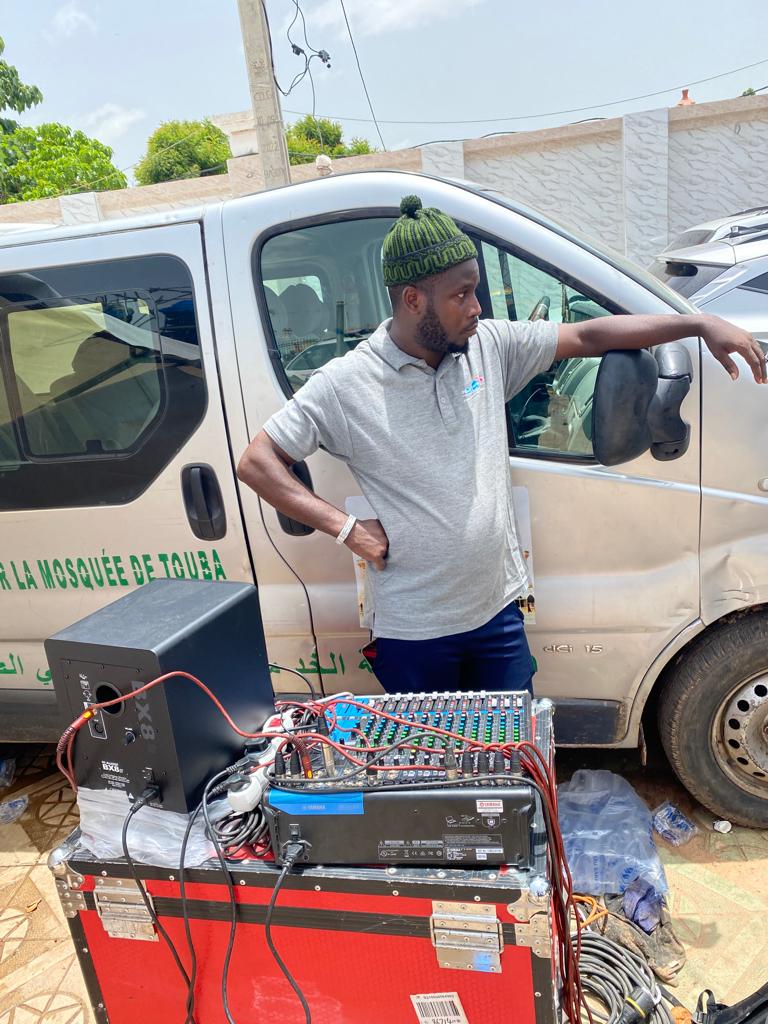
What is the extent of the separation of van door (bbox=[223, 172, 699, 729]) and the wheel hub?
29 centimetres

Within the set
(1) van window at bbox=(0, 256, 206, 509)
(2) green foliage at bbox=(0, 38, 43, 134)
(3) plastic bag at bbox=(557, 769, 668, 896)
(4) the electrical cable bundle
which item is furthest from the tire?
(2) green foliage at bbox=(0, 38, 43, 134)

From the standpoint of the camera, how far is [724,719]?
2.50 metres

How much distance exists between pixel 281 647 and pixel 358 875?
128cm

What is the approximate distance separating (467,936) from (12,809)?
2482 mm

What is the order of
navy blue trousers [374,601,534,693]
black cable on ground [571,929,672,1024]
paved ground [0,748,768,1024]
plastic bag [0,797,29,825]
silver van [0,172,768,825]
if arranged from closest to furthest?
1. black cable on ground [571,929,672,1024]
2. navy blue trousers [374,601,534,693]
3. paved ground [0,748,768,1024]
4. silver van [0,172,768,825]
5. plastic bag [0,797,29,825]

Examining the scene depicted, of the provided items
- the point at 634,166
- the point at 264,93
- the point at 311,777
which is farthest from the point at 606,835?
the point at 634,166

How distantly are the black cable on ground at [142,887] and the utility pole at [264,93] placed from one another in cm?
880

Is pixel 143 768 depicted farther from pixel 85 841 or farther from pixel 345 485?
pixel 345 485

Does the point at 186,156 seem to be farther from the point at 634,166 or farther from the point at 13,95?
the point at 634,166

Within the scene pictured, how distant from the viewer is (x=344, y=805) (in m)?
1.43

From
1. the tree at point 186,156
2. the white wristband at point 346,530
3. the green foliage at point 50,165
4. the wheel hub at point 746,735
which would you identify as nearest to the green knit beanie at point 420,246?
the white wristband at point 346,530

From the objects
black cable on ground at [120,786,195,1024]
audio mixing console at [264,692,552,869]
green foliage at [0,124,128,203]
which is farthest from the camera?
green foliage at [0,124,128,203]

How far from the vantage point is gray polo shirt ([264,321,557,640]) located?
1.96m

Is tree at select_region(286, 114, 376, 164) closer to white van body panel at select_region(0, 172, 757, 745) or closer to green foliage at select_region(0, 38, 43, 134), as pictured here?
green foliage at select_region(0, 38, 43, 134)
